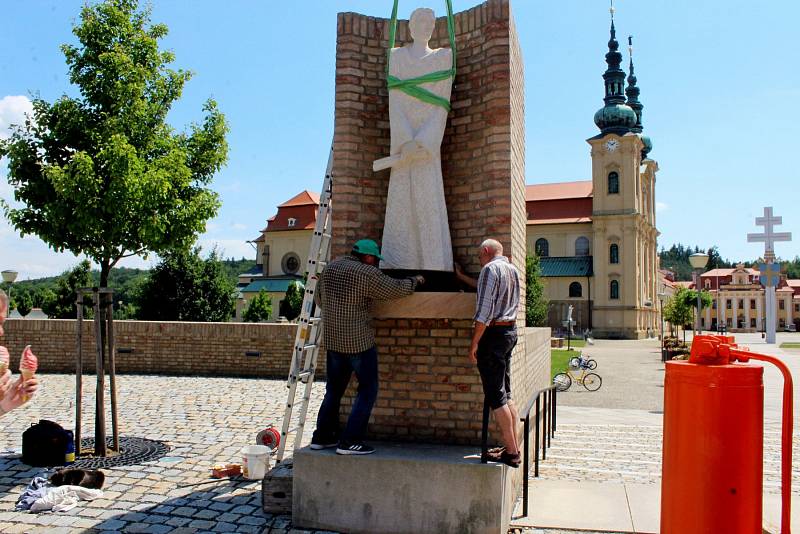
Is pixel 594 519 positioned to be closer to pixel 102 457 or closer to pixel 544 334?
pixel 102 457

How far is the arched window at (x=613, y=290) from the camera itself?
5931 cm

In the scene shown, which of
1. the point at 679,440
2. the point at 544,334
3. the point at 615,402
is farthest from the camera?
the point at 615,402

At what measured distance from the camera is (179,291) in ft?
94.9

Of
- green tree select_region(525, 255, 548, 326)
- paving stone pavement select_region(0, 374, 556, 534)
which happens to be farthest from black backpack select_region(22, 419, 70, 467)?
green tree select_region(525, 255, 548, 326)

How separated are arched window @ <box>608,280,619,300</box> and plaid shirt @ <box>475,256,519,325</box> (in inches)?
2260

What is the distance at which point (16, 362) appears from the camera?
17.0 m

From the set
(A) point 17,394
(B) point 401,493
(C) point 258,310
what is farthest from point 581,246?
(A) point 17,394

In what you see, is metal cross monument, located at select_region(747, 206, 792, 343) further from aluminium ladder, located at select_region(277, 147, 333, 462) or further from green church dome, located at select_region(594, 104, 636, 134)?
aluminium ladder, located at select_region(277, 147, 333, 462)

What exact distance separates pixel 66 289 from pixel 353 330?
36.4 metres

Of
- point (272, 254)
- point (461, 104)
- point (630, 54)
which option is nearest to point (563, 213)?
point (630, 54)

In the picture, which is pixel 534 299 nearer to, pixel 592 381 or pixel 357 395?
pixel 592 381

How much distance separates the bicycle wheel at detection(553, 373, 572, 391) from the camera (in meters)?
15.5

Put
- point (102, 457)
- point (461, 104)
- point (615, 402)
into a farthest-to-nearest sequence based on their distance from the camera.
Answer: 1. point (615, 402)
2. point (102, 457)
3. point (461, 104)

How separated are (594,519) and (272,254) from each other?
6359 centimetres
